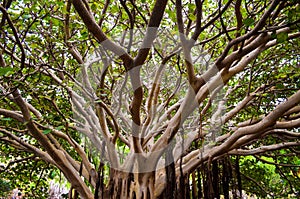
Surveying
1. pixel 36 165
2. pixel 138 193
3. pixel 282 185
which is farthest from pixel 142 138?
pixel 282 185

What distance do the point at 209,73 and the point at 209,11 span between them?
156cm

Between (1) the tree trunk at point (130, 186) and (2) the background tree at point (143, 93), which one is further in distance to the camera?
(1) the tree trunk at point (130, 186)

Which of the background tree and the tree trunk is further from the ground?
the background tree

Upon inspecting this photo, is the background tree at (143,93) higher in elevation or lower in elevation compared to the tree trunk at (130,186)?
higher

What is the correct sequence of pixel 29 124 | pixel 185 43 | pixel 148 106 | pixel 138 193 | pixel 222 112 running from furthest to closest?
1. pixel 222 112
2. pixel 148 106
3. pixel 138 193
4. pixel 29 124
5. pixel 185 43

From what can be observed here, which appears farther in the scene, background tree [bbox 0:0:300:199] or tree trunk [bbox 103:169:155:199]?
tree trunk [bbox 103:169:155:199]

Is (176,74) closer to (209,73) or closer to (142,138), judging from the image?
(142,138)

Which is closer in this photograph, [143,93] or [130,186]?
[143,93]

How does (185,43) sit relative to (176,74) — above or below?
below

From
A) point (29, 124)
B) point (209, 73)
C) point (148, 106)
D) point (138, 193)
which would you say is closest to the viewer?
point (209, 73)

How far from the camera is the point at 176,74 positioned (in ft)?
12.1

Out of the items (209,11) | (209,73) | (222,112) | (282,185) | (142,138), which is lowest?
(282,185)

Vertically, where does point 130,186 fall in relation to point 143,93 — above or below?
below

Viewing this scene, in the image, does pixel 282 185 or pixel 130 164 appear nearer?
pixel 130 164
